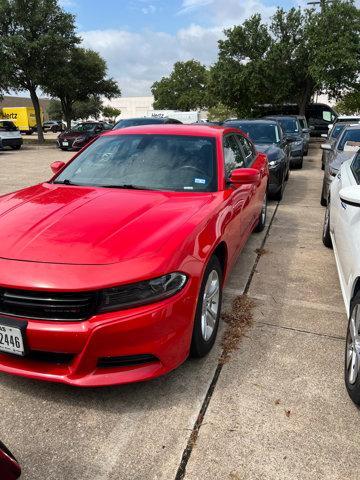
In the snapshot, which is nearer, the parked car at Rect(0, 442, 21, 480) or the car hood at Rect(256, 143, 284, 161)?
the parked car at Rect(0, 442, 21, 480)

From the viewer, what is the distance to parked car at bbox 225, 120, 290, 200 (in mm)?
8102

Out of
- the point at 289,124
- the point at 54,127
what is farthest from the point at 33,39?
the point at 54,127

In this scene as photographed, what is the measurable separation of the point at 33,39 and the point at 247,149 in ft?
80.7

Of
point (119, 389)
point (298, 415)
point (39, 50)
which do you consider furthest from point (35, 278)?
point (39, 50)

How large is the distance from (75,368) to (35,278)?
54 cm

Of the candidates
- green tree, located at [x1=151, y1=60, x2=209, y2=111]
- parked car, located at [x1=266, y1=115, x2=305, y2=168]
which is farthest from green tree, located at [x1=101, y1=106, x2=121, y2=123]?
parked car, located at [x1=266, y1=115, x2=305, y2=168]

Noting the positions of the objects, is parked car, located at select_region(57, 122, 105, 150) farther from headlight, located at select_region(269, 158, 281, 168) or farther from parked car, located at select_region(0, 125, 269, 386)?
parked car, located at select_region(0, 125, 269, 386)

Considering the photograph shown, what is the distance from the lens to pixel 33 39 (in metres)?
25.1

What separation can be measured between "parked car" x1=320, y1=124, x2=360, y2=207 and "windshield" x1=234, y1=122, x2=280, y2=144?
1.41 metres

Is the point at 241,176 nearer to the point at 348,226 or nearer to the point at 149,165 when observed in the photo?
the point at 149,165

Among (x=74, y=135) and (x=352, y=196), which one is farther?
(x=74, y=135)

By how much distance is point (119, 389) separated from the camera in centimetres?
266

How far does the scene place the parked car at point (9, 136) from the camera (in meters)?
22.7

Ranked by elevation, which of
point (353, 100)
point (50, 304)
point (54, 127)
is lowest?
point (54, 127)
